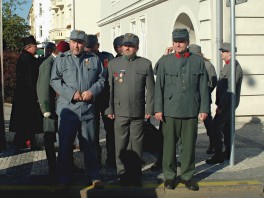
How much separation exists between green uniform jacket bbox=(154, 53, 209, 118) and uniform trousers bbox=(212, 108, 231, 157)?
146 cm

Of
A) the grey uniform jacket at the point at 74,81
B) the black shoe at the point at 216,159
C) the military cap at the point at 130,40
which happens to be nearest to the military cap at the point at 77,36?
the grey uniform jacket at the point at 74,81

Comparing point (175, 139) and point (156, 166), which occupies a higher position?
point (175, 139)

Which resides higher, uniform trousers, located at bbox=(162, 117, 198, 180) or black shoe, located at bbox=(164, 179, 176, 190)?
uniform trousers, located at bbox=(162, 117, 198, 180)

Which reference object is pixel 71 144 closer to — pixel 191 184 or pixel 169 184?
pixel 169 184

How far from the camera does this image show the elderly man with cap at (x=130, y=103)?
6.59m

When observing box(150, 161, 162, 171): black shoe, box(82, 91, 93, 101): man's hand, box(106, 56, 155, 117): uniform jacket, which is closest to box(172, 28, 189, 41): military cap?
box(106, 56, 155, 117): uniform jacket

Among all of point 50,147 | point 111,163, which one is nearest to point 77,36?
point 50,147

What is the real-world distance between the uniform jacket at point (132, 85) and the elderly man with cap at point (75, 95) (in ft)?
0.73

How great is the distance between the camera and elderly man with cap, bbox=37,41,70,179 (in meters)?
6.73

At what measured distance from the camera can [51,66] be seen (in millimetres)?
6785

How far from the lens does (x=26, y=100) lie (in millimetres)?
8758

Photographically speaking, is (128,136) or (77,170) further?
(77,170)

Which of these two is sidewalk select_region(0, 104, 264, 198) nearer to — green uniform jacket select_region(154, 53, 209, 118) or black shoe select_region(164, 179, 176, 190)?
black shoe select_region(164, 179, 176, 190)

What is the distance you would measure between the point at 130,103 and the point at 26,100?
2.77 m
